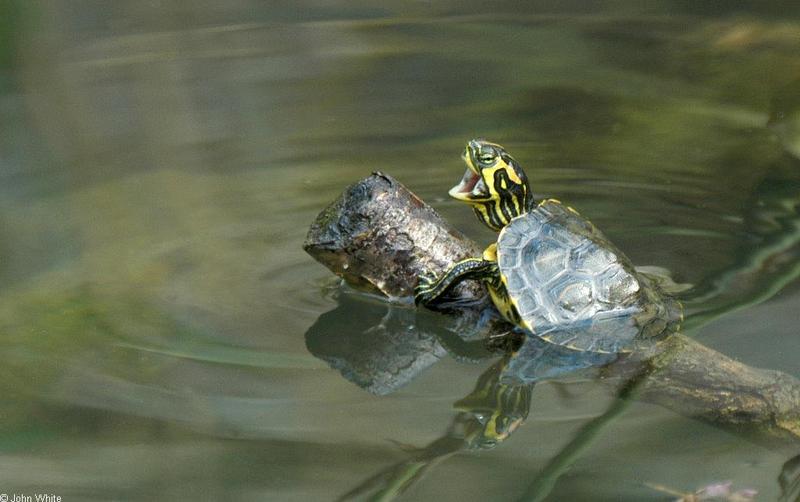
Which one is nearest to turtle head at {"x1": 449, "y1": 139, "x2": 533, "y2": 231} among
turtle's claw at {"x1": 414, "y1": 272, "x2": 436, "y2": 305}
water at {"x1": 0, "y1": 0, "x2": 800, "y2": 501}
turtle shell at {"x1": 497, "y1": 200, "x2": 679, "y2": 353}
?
turtle shell at {"x1": 497, "y1": 200, "x2": 679, "y2": 353}

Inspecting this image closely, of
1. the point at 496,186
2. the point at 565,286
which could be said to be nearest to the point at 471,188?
the point at 496,186

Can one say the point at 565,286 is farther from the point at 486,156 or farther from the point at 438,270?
the point at 486,156

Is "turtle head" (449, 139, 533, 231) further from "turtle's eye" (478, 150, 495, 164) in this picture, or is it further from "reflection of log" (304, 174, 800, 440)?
"reflection of log" (304, 174, 800, 440)

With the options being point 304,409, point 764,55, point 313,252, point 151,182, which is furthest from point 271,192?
point 764,55

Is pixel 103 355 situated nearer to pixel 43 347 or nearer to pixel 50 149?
pixel 43 347

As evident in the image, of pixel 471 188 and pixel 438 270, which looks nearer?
pixel 438 270

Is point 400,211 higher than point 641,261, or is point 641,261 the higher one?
point 400,211
